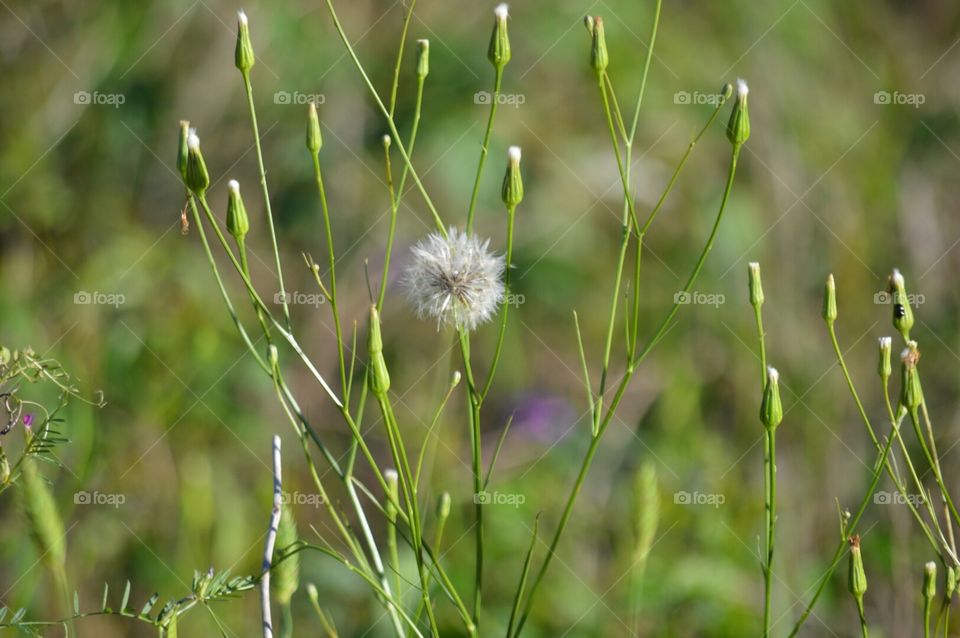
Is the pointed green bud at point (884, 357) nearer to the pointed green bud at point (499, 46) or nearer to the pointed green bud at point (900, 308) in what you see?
the pointed green bud at point (900, 308)

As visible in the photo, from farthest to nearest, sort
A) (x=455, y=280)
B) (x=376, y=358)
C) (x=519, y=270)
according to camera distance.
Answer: (x=519, y=270), (x=455, y=280), (x=376, y=358)

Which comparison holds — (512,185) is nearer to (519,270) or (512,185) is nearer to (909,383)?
(909,383)

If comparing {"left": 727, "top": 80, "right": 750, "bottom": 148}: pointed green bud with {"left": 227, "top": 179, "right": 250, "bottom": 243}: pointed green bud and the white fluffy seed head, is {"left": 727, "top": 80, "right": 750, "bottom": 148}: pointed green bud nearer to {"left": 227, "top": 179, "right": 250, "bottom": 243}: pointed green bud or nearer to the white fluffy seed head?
the white fluffy seed head

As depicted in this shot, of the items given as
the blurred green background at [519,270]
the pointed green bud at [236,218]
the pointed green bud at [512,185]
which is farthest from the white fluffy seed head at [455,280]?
the blurred green background at [519,270]

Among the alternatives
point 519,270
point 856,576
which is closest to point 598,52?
point 856,576

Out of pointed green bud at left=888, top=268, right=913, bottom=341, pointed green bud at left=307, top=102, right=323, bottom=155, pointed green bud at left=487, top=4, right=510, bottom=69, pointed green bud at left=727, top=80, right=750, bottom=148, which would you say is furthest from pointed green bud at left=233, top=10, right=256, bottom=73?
pointed green bud at left=888, top=268, right=913, bottom=341

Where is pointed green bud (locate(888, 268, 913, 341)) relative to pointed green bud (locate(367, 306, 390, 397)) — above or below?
above

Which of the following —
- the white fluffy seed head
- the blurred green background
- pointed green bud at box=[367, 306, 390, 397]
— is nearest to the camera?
pointed green bud at box=[367, 306, 390, 397]

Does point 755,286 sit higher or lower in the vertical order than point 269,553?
higher
